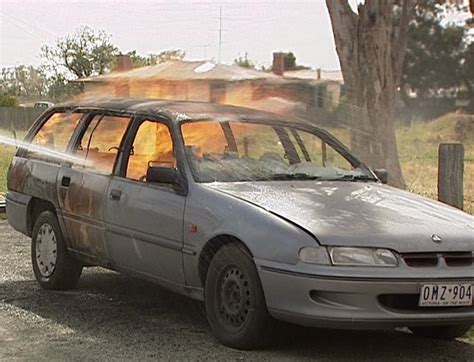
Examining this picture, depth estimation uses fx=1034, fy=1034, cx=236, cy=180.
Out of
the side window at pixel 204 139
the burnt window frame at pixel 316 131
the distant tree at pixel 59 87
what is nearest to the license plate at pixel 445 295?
the burnt window frame at pixel 316 131

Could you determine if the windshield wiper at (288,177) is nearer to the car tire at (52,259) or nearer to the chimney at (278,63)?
the car tire at (52,259)

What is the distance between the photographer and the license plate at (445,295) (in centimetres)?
593

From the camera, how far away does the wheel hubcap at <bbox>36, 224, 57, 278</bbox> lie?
27.3 ft

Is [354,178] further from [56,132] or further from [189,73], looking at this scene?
[189,73]

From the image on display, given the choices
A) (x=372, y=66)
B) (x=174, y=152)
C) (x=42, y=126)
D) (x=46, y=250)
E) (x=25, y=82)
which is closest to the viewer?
(x=174, y=152)

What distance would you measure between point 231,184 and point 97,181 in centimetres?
134

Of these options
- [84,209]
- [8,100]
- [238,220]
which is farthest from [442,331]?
[8,100]

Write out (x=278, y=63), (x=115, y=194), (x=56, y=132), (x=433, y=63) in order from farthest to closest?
(x=433, y=63)
(x=278, y=63)
(x=56, y=132)
(x=115, y=194)

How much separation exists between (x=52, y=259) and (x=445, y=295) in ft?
11.8

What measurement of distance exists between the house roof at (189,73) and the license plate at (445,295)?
10.6 m

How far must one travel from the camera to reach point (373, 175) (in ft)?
25.5

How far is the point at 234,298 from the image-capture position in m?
6.39

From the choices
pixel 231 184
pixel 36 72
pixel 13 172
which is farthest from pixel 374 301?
pixel 36 72

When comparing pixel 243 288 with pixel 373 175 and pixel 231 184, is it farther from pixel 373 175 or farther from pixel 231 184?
pixel 373 175
